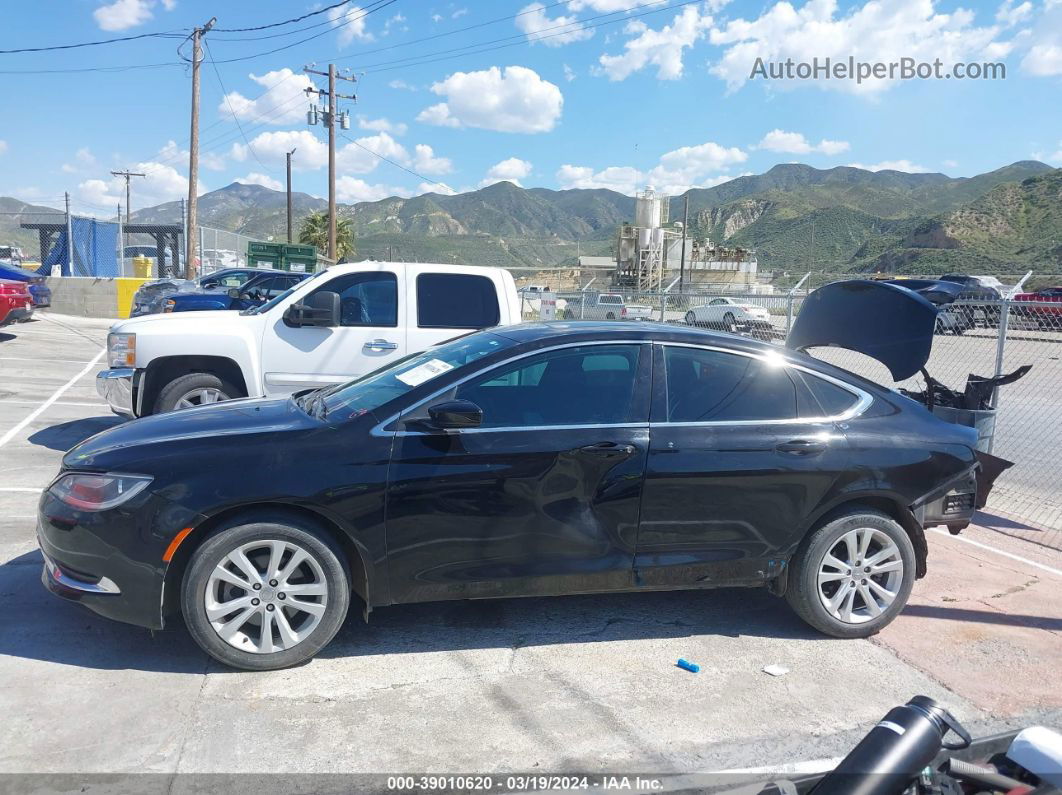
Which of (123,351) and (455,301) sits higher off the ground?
(455,301)

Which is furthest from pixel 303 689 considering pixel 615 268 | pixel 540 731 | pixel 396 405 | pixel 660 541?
pixel 615 268

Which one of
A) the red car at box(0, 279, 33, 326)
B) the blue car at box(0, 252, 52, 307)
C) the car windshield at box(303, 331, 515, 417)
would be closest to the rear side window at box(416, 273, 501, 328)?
the car windshield at box(303, 331, 515, 417)

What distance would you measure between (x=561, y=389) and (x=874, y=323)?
2903mm

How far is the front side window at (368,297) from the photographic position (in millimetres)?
8078

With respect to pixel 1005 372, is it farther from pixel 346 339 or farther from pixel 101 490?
pixel 101 490

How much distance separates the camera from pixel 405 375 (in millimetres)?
4586

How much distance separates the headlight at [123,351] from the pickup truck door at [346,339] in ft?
3.67

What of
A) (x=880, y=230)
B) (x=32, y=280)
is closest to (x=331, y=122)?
(x=32, y=280)

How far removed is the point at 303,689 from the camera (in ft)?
12.5

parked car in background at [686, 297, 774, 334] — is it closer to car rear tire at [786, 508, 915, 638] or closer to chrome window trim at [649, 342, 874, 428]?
chrome window trim at [649, 342, 874, 428]

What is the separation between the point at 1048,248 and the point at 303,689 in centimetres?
6438

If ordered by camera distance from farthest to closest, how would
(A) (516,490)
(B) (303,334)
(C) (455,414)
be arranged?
(B) (303,334) → (A) (516,490) → (C) (455,414)

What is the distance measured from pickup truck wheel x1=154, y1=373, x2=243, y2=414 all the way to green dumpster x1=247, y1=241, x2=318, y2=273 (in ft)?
85.6

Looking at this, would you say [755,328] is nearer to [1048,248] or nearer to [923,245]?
[1048,248]
